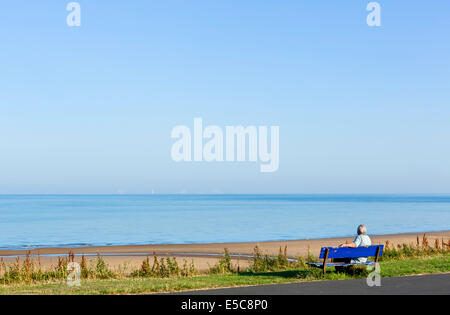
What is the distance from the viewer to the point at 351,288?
10414mm

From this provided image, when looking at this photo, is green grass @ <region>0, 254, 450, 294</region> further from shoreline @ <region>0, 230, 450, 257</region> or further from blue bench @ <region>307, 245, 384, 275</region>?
shoreline @ <region>0, 230, 450, 257</region>

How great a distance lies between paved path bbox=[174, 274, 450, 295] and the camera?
10.0 metres

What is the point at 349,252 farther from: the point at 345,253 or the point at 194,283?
the point at 194,283

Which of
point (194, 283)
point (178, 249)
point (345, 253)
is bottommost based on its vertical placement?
point (178, 249)

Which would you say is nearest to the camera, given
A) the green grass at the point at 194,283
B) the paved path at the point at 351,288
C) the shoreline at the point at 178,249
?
the paved path at the point at 351,288

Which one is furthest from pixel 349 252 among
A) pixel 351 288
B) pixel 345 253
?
pixel 351 288

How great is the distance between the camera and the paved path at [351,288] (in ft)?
32.9

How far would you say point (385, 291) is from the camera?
1006 cm

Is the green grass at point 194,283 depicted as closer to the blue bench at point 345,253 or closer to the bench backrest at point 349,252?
the blue bench at point 345,253

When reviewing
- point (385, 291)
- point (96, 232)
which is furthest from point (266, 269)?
point (96, 232)

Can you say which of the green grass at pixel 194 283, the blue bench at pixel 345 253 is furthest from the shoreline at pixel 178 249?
the blue bench at pixel 345 253

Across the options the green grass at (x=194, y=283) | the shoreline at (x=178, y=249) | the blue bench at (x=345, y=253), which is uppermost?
the blue bench at (x=345, y=253)
